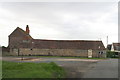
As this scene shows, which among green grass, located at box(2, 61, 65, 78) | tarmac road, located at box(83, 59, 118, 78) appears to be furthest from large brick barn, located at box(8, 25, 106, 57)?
green grass, located at box(2, 61, 65, 78)

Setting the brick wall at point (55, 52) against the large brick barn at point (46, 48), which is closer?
the large brick barn at point (46, 48)

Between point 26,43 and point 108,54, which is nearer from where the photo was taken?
point 26,43

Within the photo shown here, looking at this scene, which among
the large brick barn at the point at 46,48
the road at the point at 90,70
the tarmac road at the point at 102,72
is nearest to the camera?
the tarmac road at the point at 102,72

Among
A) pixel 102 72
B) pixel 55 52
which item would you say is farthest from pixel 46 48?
pixel 102 72

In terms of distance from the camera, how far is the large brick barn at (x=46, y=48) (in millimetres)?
50594

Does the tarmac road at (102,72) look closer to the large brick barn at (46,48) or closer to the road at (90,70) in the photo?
the road at (90,70)

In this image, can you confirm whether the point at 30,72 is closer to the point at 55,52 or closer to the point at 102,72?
the point at 102,72

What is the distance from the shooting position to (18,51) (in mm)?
50719

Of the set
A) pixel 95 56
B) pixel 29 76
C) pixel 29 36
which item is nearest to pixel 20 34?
pixel 29 36

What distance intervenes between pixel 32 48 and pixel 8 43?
7210 millimetres

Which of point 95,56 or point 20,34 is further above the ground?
point 20,34

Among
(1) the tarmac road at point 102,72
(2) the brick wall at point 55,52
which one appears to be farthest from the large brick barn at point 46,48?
(1) the tarmac road at point 102,72

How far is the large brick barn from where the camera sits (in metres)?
50.6

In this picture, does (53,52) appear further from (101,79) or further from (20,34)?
(101,79)
